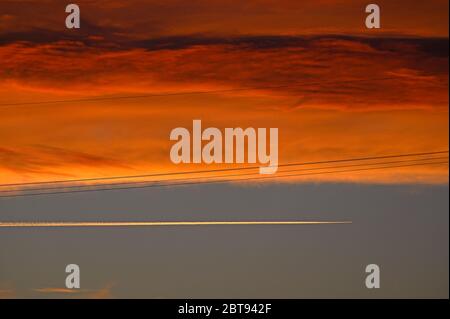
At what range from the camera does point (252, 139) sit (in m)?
15.8

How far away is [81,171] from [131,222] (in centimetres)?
102

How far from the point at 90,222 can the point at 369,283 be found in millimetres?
3805

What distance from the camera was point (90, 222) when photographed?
15781mm

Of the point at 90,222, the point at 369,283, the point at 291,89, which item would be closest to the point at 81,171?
the point at 90,222

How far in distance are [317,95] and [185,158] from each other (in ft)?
6.67

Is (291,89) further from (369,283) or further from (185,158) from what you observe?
(369,283)

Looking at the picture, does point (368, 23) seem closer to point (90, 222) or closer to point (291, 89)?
point (291, 89)

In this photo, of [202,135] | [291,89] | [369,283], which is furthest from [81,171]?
[369,283]
